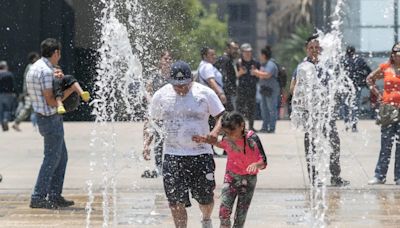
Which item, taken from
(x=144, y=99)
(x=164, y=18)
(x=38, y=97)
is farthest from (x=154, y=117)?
(x=164, y=18)

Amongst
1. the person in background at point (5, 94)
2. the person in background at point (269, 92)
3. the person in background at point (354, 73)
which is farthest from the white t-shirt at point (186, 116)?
the person in background at point (5, 94)

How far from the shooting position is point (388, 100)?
1202 centimetres

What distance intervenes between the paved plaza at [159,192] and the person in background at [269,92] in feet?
7.84

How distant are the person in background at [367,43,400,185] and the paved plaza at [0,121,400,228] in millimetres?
187

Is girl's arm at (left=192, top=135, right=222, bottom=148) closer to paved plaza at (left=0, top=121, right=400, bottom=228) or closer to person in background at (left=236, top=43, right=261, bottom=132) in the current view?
paved plaza at (left=0, top=121, right=400, bottom=228)

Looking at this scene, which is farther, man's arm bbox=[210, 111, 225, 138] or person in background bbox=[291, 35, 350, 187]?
person in background bbox=[291, 35, 350, 187]

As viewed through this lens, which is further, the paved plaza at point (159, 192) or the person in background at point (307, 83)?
the person in background at point (307, 83)

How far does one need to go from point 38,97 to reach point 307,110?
290 cm

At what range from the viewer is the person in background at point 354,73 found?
18.9m

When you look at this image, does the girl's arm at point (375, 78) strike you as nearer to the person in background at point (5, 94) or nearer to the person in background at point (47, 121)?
the person in background at point (47, 121)

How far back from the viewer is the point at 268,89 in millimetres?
20781

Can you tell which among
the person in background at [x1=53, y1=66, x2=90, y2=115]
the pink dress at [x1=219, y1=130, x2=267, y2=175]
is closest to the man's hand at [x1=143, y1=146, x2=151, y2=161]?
the pink dress at [x1=219, y1=130, x2=267, y2=175]

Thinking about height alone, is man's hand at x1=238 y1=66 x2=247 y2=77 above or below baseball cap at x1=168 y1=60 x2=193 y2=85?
below

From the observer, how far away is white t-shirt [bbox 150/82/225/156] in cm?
838
